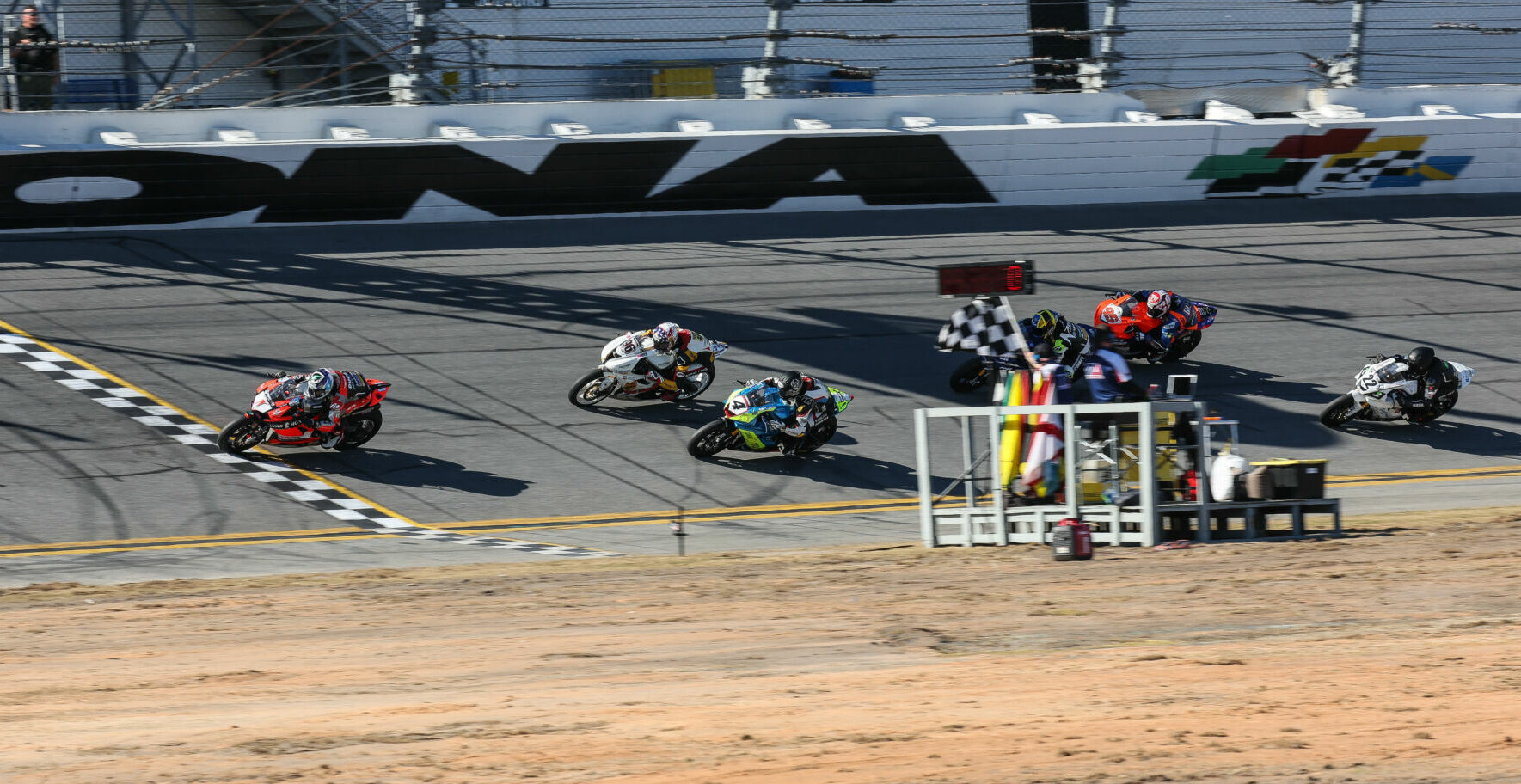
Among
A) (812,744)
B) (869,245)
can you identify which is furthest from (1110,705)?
(869,245)

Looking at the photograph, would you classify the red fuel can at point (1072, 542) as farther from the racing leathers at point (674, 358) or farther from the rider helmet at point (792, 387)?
the racing leathers at point (674, 358)

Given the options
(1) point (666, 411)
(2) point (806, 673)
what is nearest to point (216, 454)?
(1) point (666, 411)

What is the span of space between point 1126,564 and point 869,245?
11215 mm

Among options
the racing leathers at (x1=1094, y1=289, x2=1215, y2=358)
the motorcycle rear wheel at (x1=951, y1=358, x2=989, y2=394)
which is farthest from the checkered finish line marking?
the racing leathers at (x1=1094, y1=289, x2=1215, y2=358)

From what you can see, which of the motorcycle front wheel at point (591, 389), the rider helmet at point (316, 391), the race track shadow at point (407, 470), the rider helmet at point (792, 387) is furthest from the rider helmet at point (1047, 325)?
the rider helmet at point (316, 391)

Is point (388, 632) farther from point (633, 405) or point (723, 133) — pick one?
point (723, 133)

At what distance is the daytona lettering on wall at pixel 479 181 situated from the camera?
18938 mm

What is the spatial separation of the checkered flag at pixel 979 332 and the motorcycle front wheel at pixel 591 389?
3289mm

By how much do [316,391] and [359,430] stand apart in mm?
626

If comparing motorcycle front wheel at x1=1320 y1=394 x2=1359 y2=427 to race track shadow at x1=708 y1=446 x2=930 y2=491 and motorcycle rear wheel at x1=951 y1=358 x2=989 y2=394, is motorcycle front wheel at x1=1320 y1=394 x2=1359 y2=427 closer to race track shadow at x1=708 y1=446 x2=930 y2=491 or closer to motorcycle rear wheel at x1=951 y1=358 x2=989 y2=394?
motorcycle rear wheel at x1=951 y1=358 x2=989 y2=394

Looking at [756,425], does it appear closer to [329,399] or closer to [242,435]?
[329,399]

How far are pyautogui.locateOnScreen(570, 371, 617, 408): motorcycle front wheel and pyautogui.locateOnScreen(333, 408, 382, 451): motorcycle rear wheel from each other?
2073mm

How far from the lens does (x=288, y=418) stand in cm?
1282

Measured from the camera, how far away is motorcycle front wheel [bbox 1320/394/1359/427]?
14.3 metres
